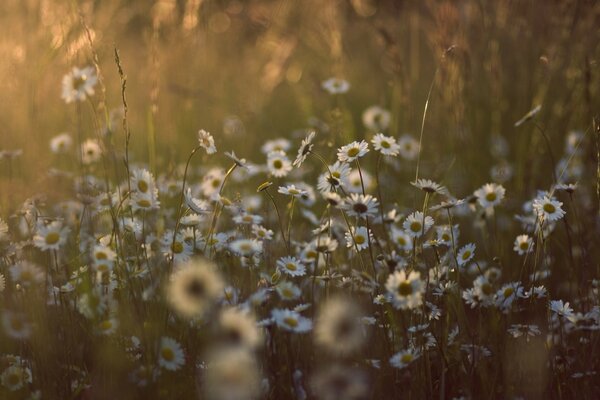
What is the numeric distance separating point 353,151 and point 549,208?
48 centimetres

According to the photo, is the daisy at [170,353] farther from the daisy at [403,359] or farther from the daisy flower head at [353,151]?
the daisy flower head at [353,151]

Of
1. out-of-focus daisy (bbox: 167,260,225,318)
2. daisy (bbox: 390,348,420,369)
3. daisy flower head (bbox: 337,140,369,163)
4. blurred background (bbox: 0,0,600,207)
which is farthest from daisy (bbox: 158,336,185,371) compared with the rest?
blurred background (bbox: 0,0,600,207)

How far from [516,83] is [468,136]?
982 mm

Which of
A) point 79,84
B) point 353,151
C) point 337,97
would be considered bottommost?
point 353,151

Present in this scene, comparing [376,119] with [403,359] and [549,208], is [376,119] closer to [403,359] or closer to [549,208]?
[549,208]

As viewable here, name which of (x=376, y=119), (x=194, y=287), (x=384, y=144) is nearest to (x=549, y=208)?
(x=384, y=144)

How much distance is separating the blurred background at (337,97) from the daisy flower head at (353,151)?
1.71ft

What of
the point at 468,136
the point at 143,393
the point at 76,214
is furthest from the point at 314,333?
the point at 468,136

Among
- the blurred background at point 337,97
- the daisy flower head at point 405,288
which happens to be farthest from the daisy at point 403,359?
the blurred background at point 337,97

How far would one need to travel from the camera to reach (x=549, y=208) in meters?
1.58

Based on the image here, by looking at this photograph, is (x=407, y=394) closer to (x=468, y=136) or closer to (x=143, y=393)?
(x=143, y=393)

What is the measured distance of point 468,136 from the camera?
2938 millimetres

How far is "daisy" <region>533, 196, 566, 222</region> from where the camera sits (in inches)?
60.3

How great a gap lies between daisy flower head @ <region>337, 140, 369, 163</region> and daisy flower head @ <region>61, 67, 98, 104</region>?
2.15ft
